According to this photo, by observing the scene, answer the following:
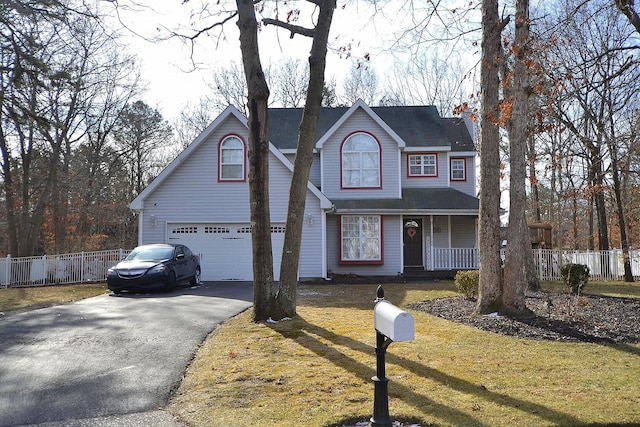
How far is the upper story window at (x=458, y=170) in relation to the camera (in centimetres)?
2402

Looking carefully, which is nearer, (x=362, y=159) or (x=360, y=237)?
(x=360, y=237)

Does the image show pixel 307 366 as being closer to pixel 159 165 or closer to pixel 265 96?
A: pixel 265 96

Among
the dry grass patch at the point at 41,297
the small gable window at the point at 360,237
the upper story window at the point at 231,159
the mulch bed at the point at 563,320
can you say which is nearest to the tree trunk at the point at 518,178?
the mulch bed at the point at 563,320

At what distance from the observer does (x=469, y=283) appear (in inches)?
494

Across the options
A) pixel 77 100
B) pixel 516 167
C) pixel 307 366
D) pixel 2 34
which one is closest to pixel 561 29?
pixel 516 167

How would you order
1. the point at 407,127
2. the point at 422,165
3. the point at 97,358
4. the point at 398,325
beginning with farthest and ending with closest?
the point at 407,127 < the point at 422,165 < the point at 97,358 < the point at 398,325

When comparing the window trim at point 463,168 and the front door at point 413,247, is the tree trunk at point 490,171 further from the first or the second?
the window trim at point 463,168

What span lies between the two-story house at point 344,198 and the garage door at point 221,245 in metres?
0.04

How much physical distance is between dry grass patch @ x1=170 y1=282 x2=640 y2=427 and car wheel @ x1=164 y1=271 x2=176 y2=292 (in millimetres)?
7249

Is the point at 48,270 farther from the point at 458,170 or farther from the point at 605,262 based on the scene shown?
the point at 605,262

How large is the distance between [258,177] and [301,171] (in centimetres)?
87

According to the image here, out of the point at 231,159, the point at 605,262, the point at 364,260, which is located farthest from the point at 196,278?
the point at 605,262

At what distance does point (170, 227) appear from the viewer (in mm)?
20219

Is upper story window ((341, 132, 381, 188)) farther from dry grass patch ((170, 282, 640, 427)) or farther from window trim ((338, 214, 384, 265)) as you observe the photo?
dry grass patch ((170, 282, 640, 427))
